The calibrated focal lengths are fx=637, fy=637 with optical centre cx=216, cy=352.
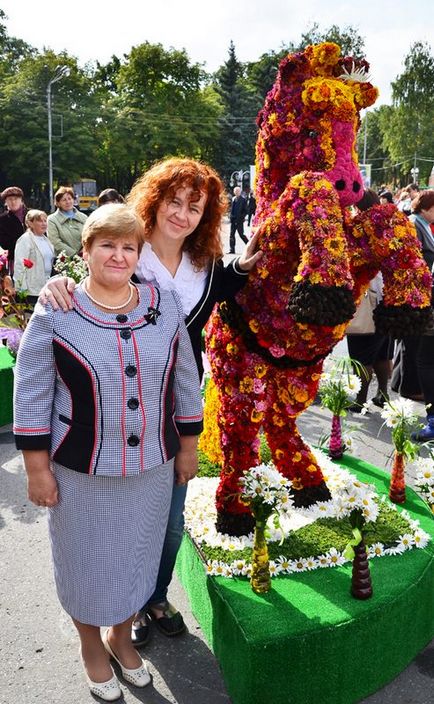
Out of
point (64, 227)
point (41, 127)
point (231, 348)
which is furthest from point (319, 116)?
point (41, 127)

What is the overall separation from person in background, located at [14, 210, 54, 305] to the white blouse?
379 centimetres

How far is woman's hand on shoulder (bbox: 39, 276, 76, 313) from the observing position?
1918 mm

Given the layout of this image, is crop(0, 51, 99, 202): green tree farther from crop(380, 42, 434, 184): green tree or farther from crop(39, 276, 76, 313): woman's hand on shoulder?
crop(39, 276, 76, 313): woman's hand on shoulder

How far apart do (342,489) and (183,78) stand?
38689 millimetres

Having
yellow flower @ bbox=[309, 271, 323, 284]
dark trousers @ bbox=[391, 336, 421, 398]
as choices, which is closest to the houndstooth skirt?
yellow flower @ bbox=[309, 271, 323, 284]

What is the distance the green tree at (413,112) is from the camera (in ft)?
115

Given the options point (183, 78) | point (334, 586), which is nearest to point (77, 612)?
point (334, 586)

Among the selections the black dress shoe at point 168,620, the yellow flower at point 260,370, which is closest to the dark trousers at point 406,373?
the yellow flower at point 260,370

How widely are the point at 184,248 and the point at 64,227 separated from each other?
4.33m

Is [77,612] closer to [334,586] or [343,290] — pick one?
[334,586]

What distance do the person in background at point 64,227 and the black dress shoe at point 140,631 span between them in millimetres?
4393

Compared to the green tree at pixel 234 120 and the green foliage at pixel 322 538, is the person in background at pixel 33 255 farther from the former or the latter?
the green tree at pixel 234 120

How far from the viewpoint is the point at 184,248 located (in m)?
2.47

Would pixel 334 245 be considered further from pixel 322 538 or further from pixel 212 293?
pixel 322 538
